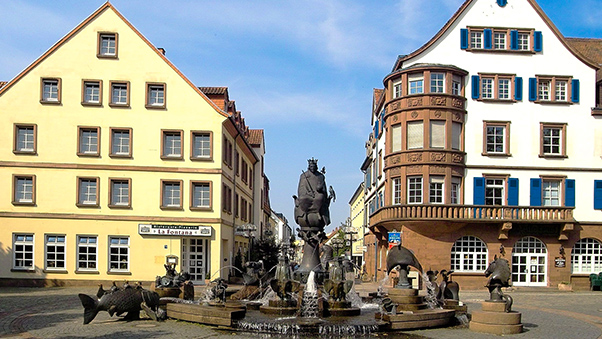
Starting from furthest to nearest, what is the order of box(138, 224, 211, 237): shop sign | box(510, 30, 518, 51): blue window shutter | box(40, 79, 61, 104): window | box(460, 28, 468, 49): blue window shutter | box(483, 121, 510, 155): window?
box(510, 30, 518, 51): blue window shutter → box(460, 28, 468, 49): blue window shutter → box(483, 121, 510, 155): window → box(40, 79, 61, 104): window → box(138, 224, 211, 237): shop sign

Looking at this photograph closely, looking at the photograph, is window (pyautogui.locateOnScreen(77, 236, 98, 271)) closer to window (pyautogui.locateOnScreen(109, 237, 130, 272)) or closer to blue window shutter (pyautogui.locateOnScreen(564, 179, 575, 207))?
window (pyautogui.locateOnScreen(109, 237, 130, 272))

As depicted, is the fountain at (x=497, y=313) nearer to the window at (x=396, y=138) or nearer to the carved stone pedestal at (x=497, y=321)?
the carved stone pedestal at (x=497, y=321)

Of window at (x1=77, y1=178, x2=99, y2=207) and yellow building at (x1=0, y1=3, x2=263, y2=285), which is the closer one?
yellow building at (x1=0, y1=3, x2=263, y2=285)

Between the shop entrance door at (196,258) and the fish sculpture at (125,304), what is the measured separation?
19.4 m

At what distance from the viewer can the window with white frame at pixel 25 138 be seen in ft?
113

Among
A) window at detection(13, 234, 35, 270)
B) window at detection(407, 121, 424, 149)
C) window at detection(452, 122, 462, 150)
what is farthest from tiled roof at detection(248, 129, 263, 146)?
window at detection(13, 234, 35, 270)

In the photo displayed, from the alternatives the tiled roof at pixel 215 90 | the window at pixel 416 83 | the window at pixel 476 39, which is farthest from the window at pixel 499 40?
the tiled roof at pixel 215 90

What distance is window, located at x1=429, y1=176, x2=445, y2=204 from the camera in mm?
35062

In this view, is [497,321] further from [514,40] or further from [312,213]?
[514,40]

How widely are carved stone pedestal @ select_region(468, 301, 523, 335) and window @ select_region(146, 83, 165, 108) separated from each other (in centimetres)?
2436

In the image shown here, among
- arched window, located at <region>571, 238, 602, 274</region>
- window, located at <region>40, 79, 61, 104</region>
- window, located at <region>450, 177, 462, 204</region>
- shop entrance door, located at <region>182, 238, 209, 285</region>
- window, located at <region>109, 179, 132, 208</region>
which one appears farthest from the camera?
arched window, located at <region>571, 238, 602, 274</region>

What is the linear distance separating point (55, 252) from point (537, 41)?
29.4m

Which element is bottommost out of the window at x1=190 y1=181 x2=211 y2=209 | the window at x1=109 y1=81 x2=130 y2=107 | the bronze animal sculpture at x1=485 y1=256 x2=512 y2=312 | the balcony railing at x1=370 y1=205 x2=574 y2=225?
the bronze animal sculpture at x1=485 y1=256 x2=512 y2=312

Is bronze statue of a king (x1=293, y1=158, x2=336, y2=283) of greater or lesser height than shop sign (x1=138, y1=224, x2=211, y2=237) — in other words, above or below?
above
